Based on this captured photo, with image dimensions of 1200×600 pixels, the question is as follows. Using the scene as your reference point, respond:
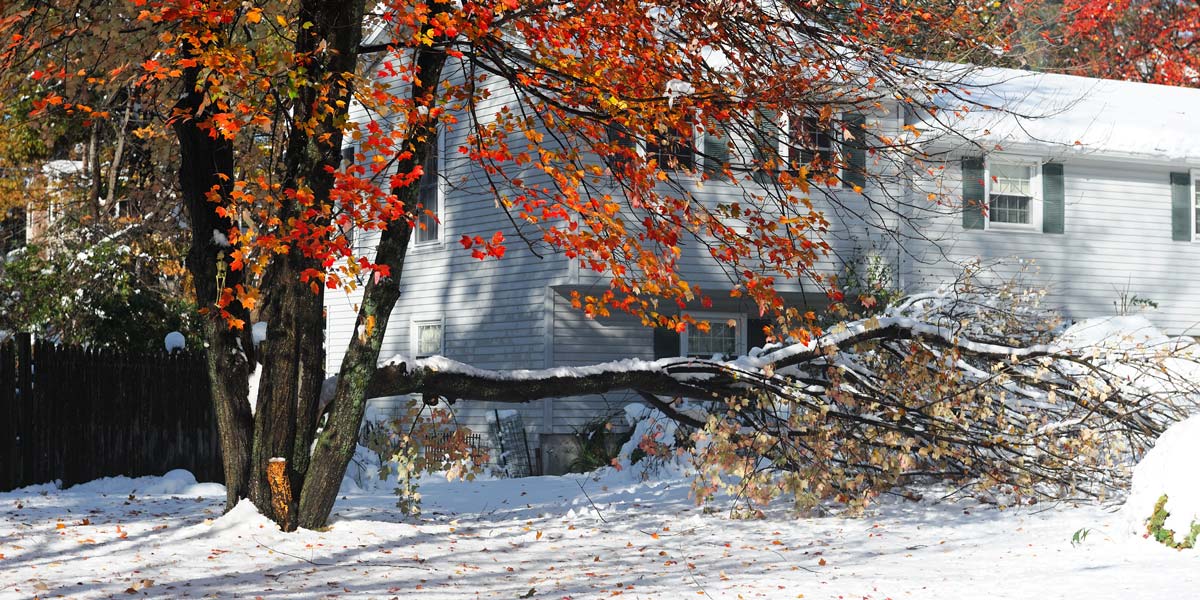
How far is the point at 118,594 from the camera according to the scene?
781cm

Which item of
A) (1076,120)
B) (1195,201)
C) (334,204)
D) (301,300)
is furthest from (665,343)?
(1195,201)

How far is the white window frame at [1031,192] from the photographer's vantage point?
21016mm

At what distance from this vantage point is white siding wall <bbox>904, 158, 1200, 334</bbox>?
68.5 ft

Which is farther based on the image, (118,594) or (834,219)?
(834,219)

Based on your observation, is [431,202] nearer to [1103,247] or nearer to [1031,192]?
[1031,192]

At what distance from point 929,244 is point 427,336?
8757mm

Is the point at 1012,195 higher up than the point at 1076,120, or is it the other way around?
the point at 1076,120

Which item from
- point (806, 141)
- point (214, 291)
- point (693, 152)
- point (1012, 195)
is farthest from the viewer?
point (1012, 195)

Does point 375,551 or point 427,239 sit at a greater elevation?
point 427,239

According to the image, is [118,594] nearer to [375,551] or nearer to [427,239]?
[375,551]

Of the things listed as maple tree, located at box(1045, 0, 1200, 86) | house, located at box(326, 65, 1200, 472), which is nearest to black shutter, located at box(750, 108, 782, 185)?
house, located at box(326, 65, 1200, 472)

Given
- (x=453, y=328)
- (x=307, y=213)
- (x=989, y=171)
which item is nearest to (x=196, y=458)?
(x=453, y=328)

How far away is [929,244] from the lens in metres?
20.4

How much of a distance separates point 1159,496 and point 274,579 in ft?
22.2
